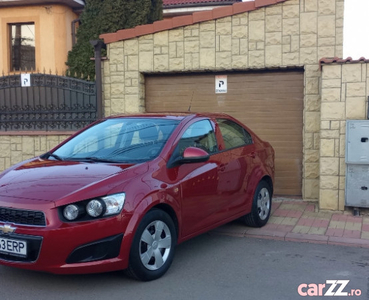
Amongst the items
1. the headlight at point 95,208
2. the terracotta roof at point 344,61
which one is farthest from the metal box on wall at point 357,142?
the headlight at point 95,208

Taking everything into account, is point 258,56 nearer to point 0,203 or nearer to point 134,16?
point 134,16

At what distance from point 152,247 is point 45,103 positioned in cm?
575

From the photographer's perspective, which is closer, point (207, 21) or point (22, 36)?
point (207, 21)

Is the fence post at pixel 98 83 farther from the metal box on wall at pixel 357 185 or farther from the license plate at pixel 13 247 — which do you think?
the license plate at pixel 13 247

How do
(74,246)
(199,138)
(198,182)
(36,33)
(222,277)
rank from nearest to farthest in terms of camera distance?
(74,246) < (222,277) < (198,182) < (199,138) < (36,33)

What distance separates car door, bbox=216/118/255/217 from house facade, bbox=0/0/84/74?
347 inches

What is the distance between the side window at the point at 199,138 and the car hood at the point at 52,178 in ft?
2.70

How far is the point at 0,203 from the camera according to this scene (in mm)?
4422

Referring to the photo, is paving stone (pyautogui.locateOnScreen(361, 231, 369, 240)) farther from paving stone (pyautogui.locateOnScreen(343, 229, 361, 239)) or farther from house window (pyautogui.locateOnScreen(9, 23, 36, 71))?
house window (pyautogui.locateOnScreen(9, 23, 36, 71))

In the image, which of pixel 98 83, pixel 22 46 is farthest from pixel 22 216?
pixel 22 46

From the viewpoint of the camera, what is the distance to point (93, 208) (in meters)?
4.29

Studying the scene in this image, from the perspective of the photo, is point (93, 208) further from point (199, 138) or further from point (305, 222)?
point (305, 222)

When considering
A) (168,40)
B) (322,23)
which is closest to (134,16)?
→ (168,40)

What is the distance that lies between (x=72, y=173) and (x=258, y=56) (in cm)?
487
